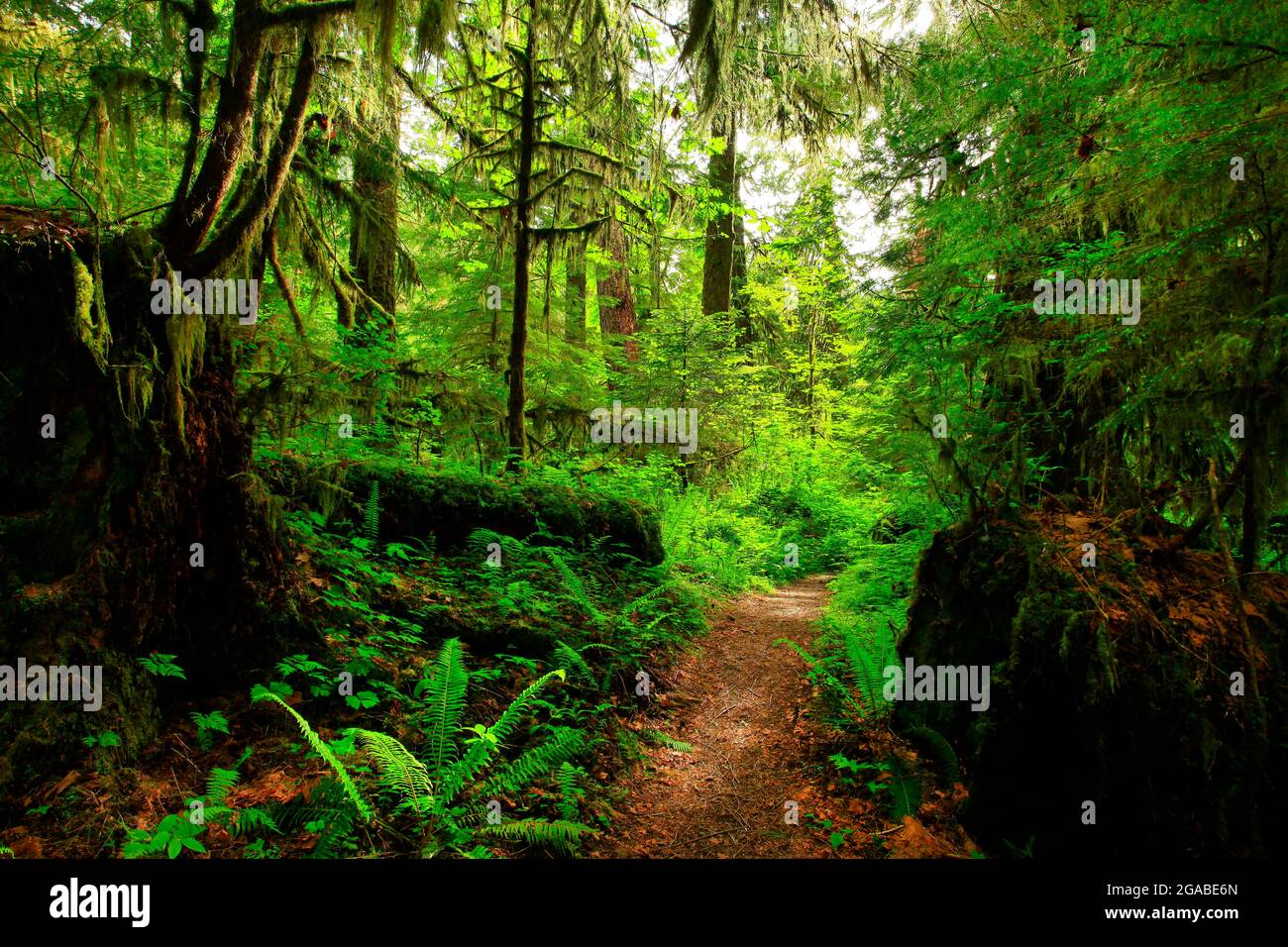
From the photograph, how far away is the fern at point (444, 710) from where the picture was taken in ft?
11.5

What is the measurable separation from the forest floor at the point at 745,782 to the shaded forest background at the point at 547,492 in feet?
0.82

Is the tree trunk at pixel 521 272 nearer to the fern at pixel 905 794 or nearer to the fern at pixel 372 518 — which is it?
the fern at pixel 372 518

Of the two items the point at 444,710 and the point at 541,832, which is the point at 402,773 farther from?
the point at 541,832

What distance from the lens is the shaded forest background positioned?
308 centimetres

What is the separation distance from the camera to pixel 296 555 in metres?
4.68

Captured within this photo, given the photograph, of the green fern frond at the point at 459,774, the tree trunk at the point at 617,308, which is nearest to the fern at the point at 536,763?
the green fern frond at the point at 459,774

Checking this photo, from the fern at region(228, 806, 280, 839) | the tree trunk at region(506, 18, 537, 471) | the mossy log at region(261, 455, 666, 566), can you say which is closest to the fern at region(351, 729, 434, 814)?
the fern at region(228, 806, 280, 839)

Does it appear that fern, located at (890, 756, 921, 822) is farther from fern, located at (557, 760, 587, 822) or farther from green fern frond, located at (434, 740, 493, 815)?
green fern frond, located at (434, 740, 493, 815)

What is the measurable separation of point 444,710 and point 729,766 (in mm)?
2479

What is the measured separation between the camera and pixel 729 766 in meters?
4.70

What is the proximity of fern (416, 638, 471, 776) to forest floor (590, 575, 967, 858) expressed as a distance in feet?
3.70

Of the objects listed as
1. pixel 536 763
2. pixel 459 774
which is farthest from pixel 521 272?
pixel 459 774

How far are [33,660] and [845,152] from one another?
37.7ft

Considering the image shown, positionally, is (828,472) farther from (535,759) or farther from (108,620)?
(108,620)
